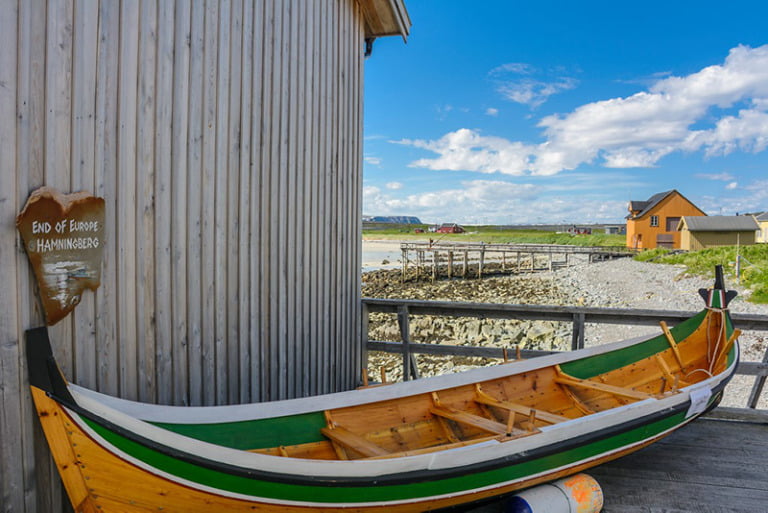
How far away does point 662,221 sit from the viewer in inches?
1785

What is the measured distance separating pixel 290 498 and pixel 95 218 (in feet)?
4.54

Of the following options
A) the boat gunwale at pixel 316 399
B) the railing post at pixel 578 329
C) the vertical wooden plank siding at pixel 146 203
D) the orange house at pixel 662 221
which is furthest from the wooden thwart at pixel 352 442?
the orange house at pixel 662 221

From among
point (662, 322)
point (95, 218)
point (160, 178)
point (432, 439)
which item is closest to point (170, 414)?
point (95, 218)

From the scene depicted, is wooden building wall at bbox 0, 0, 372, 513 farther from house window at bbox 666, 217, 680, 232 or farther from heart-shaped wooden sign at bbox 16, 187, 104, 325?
house window at bbox 666, 217, 680, 232

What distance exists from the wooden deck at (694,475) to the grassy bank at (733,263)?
15771 millimetres

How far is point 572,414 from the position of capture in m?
3.67

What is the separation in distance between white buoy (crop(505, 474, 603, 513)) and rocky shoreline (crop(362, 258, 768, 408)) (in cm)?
513

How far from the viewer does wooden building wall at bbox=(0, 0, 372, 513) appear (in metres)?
1.83

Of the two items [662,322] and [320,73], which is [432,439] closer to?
[662,322]

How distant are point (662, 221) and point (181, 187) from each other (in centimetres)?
5026

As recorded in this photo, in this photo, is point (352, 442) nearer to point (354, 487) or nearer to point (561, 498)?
point (354, 487)

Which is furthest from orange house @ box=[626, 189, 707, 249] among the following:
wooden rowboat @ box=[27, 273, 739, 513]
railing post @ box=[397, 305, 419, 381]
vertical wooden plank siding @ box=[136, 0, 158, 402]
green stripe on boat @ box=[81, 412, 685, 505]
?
vertical wooden plank siding @ box=[136, 0, 158, 402]

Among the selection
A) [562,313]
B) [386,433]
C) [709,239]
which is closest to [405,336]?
[562,313]

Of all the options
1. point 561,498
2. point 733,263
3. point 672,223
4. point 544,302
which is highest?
point 672,223
